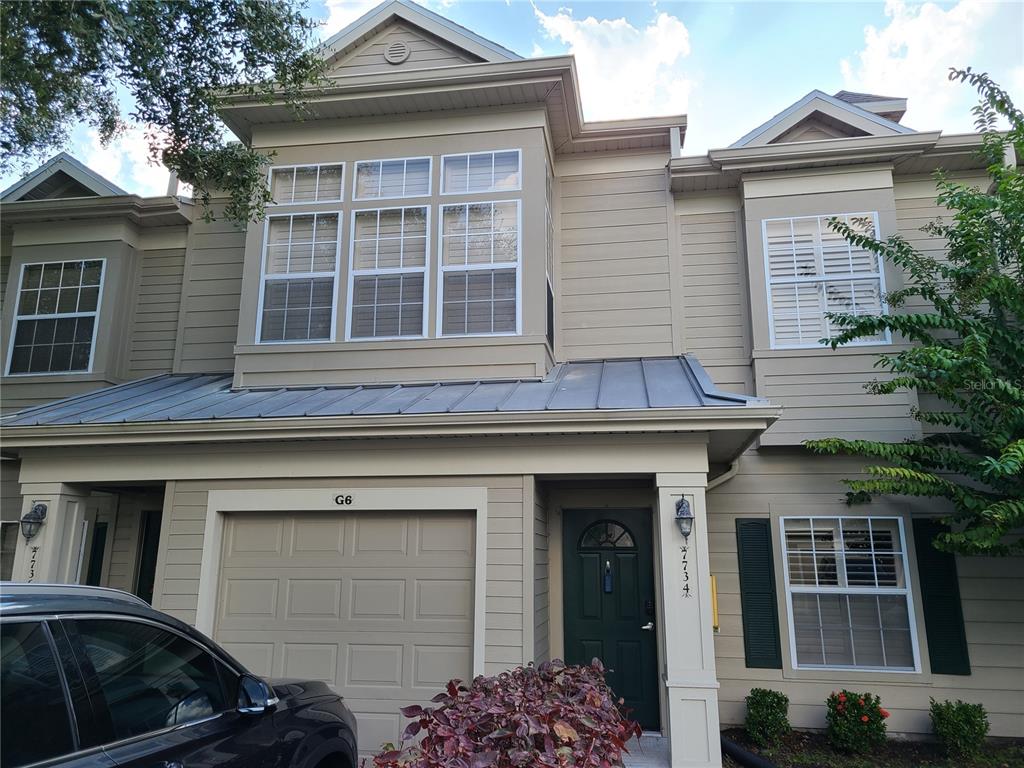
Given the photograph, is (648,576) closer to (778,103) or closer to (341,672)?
(341,672)

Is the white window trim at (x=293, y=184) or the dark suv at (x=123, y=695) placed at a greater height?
the white window trim at (x=293, y=184)

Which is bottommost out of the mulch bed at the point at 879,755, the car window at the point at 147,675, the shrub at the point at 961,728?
the mulch bed at the point at 879,755

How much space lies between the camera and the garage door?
20.0 feet

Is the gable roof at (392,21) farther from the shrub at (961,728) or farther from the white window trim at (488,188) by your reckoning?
the shrub at (961,728)

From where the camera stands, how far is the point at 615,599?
7.25m

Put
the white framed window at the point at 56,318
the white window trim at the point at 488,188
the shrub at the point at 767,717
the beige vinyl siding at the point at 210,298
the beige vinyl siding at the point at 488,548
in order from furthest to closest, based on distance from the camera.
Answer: the white framed window at the point at 56,318 < the beige vinyl siding at the point at 210,298 < the white window trim at the point at 488,188 < the shrub at the point at 767,717 < the beige vinyl siding at the point at 488,548

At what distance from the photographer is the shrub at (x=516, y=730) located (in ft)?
8.34

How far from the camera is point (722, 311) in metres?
8.01

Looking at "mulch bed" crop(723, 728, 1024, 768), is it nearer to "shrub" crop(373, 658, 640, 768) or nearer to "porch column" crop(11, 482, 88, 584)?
"shrub" crop(373, 658, 640, 768)

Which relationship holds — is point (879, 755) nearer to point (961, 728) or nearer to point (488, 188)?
point (961, 728)

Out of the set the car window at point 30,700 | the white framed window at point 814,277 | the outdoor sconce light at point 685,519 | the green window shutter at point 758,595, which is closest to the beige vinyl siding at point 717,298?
the white framed window at point 814,277

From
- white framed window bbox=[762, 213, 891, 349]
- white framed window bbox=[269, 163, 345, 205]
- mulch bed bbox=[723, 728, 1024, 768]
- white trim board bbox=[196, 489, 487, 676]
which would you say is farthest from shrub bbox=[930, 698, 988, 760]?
white framed window bbox=[269, 163, 345, 205]

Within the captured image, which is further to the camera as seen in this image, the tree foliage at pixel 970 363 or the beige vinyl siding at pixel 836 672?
the beige vinyl siding at pixel 836 672

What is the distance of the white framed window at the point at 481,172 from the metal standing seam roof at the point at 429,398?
223 cm
